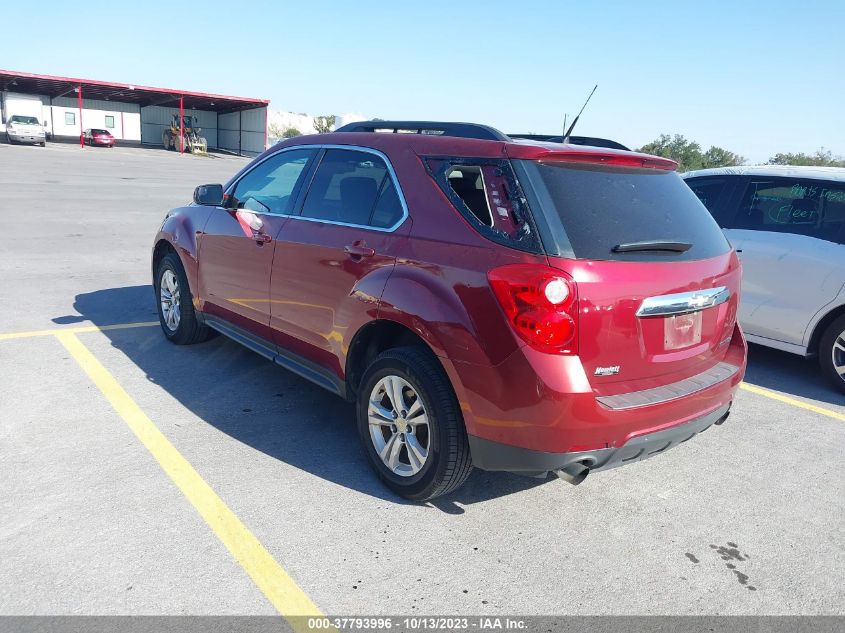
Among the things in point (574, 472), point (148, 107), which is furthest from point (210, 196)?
point (148, 107)

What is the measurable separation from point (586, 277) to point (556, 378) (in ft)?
1.43

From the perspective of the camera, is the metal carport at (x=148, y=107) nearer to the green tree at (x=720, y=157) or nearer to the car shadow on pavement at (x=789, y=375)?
the green tree at (x=720, y=157)

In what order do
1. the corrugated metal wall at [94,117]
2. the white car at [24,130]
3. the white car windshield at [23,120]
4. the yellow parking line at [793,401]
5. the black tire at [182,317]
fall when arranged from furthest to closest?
the corrugated metal wall at [94,117]
the white car windshield at [23,120]
the white car at [24,130]
the black tire at [182,317]
the yellow parking line at [793,401]

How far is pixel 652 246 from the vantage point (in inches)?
119

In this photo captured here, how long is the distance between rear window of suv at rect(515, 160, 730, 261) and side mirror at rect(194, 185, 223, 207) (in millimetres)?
2722

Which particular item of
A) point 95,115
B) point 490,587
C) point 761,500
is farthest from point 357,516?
point 95,115

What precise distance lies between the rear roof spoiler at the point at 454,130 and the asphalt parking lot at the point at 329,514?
1.83 meters

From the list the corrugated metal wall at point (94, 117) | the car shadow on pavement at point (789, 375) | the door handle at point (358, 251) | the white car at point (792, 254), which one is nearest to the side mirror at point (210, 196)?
the door handle at point (358, 251)

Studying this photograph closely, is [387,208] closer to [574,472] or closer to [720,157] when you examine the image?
[574,472]

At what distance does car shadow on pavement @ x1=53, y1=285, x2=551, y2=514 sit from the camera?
363 cm

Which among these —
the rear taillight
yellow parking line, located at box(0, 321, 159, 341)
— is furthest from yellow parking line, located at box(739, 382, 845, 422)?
yellow parking line, located at box(0, 321, 159, 341)

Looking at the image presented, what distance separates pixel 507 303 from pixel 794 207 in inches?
154

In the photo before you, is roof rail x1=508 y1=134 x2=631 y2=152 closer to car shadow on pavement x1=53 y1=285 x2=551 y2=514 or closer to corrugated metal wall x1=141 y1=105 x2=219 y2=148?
car shadow on pavement x1=53 y1=285 x2=551 y2=514

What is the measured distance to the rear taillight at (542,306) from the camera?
2730mm
